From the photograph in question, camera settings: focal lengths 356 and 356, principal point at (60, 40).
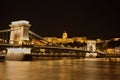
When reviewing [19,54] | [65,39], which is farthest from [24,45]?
[65,39]

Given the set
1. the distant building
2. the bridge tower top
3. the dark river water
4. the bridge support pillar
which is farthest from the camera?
the distant building

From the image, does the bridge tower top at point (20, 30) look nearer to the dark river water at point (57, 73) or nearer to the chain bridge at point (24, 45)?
the chain bridge at point (24, 45)

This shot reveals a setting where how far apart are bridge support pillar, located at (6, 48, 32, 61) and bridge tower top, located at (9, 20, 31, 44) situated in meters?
12.9

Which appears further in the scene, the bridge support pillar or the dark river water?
the bridge support pillar

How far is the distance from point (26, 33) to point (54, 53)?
978 centimetres

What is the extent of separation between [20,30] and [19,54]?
15482 millimetres

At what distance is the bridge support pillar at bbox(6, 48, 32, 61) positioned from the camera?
142 ft

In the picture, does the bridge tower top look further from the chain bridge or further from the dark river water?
the dark river water

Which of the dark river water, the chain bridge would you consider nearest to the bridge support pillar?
the chain bridge

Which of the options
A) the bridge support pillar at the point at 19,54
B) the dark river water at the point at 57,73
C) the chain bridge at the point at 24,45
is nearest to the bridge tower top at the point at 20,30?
the chain bridge at the point at 24,45

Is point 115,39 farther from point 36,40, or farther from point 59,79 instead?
point 59,79

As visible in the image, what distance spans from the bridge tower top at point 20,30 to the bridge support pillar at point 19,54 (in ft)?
42.3

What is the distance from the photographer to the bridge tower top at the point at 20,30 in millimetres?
59031

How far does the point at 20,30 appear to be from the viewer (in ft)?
194
